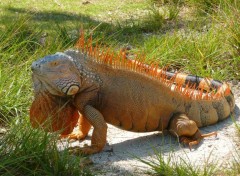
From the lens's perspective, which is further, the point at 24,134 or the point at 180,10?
the point at 180,10

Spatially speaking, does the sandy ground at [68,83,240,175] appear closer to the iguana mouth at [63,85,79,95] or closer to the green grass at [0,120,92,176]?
the green grass at [0,120,92,176]

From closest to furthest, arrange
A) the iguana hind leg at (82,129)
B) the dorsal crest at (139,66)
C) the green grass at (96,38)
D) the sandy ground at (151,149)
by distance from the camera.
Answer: the green grass at (96,38) < the sandy ground at (151,149) < the dorsal crest at (139,66) < the iguana hind leg at (82,129)

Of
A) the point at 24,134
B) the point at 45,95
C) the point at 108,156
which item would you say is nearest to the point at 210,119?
the point at 108,156

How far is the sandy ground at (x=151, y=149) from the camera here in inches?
203

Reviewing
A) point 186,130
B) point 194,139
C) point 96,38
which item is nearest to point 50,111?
point 186,130

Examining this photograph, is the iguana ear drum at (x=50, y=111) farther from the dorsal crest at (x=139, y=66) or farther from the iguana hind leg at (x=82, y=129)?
the dorsal crest at (x=139, y=66)

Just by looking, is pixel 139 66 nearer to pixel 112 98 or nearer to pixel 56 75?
pixel 112 98

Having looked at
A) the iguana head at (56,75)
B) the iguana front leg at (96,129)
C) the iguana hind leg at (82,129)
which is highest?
the iguana head at (56,75)

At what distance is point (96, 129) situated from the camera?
5438mm

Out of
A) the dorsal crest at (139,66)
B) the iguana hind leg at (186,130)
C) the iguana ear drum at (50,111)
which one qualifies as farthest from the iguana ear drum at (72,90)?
the iguana hind leg at (186,130)

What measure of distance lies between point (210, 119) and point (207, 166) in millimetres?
1487

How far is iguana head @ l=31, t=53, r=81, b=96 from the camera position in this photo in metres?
5.30

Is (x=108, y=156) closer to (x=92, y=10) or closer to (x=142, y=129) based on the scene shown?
(x=142, y=129)

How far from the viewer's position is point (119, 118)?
5672mm
